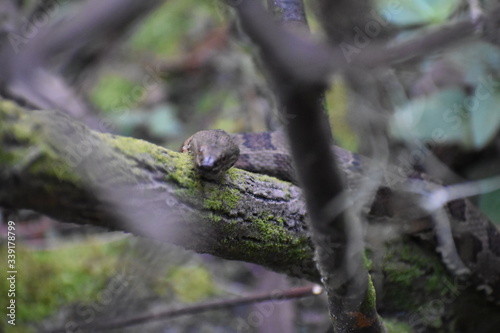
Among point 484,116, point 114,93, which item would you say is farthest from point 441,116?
point 114,93

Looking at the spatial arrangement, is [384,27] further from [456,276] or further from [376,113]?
[456,276]

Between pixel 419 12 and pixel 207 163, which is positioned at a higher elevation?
pixel 419 12

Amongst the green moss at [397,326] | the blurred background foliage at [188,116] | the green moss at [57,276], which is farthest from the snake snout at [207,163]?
the green moss at [57,276]

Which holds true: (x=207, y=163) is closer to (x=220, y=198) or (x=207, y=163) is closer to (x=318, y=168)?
(x=220, y=198)

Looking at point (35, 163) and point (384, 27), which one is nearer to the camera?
point (35, 163)

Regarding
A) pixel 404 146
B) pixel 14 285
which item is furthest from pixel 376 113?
pixel 14 285

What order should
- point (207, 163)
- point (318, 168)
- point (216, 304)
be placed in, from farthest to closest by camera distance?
point (216, 304), point (207, 163), point (318, 168)

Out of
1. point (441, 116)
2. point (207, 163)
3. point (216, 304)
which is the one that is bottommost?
point (216, 304)
